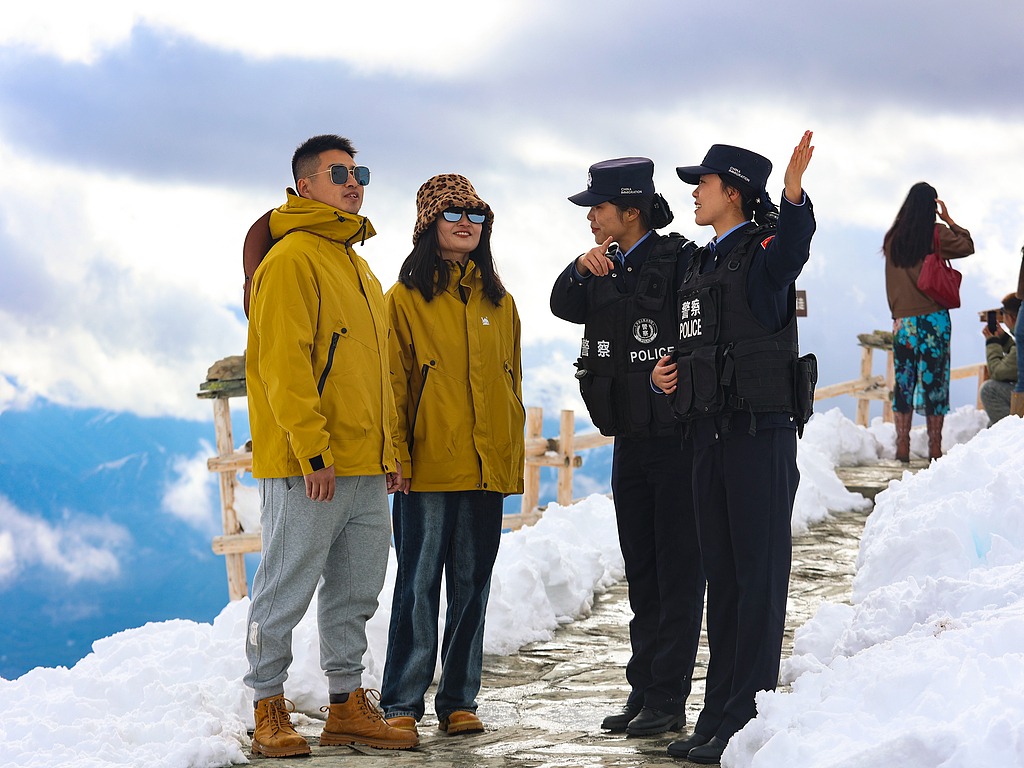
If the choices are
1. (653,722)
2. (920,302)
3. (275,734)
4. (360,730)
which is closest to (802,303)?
(653,722)

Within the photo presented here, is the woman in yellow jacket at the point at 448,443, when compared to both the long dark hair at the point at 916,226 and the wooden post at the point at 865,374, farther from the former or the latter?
the wooden post at the point at 865,374

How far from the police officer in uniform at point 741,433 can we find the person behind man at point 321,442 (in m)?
1.18

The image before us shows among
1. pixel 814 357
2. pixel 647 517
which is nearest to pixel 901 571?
pixel 647 517

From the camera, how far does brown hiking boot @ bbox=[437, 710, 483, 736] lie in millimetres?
4383

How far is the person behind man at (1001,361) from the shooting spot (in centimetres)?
1055

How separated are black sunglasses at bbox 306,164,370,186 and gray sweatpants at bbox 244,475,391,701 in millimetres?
1144

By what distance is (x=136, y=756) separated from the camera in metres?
3.95

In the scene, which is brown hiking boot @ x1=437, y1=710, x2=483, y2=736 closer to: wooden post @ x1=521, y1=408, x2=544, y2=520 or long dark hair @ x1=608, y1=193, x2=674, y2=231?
long dark hair @ x1=608, y1=193, x2=674, y2=231

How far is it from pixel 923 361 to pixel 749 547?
259 inches

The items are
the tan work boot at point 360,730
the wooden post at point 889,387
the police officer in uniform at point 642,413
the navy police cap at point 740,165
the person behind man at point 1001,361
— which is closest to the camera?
the navy police cap at point 740,165

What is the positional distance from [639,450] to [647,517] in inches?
11.1

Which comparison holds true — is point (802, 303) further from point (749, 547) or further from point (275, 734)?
point (275, 734)

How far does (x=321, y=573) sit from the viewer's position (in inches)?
164

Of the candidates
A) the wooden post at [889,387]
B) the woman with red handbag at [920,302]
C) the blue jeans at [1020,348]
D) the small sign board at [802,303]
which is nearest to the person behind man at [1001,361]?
the woman with red handbag at [920,302]
